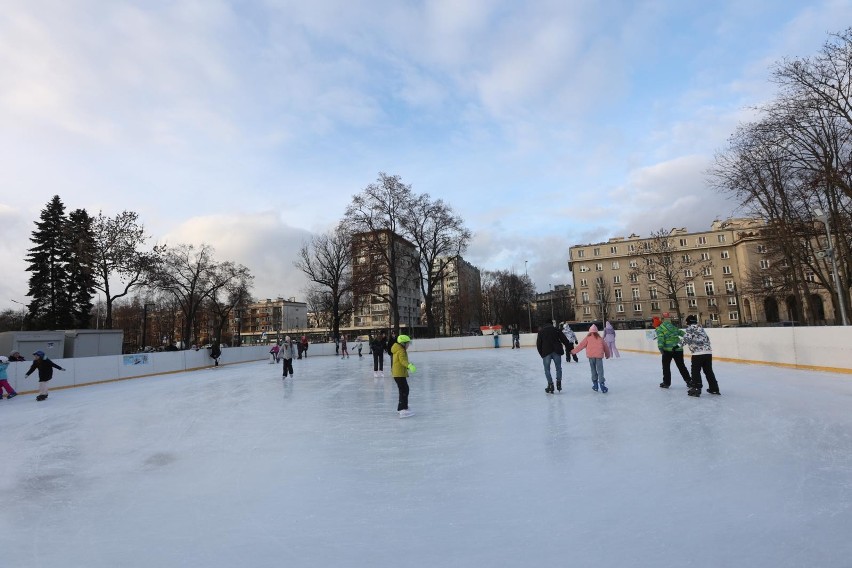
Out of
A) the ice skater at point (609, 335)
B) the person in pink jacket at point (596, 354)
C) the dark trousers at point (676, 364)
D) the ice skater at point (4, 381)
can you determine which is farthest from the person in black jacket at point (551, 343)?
the ice skater at point (4, 381)

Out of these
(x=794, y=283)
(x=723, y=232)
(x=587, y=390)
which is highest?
(x=723, y=232)

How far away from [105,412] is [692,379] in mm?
11447

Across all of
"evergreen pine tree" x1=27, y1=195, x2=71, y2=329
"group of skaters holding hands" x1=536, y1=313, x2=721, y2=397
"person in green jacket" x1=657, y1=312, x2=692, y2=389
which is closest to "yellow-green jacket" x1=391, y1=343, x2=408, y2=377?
"group of skaters holding hands" x1=536, y1=313, x2=721, y2=397

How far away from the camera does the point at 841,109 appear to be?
1578 cm

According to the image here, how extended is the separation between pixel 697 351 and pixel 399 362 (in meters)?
4.99

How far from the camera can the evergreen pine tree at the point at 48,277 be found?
34781mm

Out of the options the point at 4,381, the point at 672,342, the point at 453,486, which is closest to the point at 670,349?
the point at 672,342

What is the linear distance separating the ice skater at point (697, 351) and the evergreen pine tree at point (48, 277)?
41.3m

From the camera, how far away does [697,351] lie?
7672 millimetres

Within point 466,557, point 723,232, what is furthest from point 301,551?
point 723,232

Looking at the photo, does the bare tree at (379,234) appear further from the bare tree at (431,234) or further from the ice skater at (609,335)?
the ice skater at (609,335)

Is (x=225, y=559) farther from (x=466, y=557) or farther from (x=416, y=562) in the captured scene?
(x=466, y=557)

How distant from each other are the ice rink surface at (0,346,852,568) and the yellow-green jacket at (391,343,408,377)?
771 millimetres

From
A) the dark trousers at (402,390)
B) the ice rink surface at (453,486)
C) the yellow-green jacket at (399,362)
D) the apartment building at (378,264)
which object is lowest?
the ice rink surface at (453,486)
